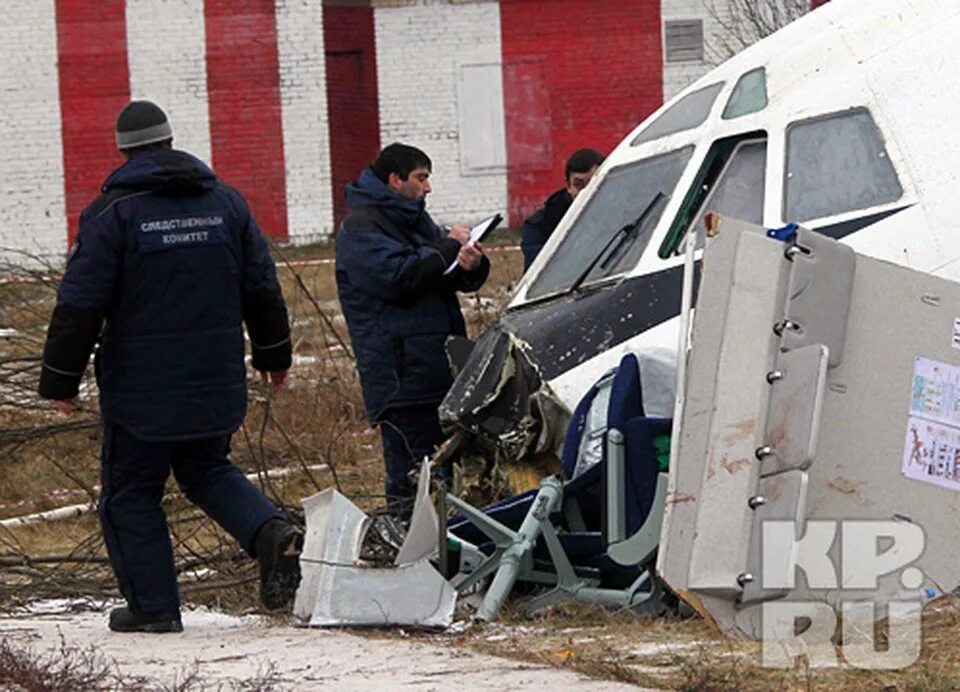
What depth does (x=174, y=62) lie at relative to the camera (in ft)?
102

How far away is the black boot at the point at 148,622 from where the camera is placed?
322 inches

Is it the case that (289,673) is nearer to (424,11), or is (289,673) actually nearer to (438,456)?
(438,456)

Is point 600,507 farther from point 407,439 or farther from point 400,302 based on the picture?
point 400,302

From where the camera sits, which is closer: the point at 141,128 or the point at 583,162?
the point at 141,128

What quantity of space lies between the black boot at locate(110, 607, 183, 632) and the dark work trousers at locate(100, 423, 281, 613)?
0.02 meters

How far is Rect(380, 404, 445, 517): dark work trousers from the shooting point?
10.0m

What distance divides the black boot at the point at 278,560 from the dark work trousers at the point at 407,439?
1722 millimetres

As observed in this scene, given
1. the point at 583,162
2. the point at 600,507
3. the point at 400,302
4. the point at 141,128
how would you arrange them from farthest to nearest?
the point at 583,162, the point at 400,302, the point at 600,507, the point at 141,128

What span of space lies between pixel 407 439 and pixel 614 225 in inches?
51.5

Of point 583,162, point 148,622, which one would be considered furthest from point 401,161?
point 148,622

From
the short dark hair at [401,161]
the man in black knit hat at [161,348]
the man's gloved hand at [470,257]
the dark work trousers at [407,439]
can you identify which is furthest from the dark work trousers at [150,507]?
the short dark hair at [401,161]

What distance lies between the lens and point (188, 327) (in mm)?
8102

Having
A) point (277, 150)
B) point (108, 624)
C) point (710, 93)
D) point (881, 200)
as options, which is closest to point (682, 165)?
point (710, 93)

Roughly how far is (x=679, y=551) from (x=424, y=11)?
25.0 metres
